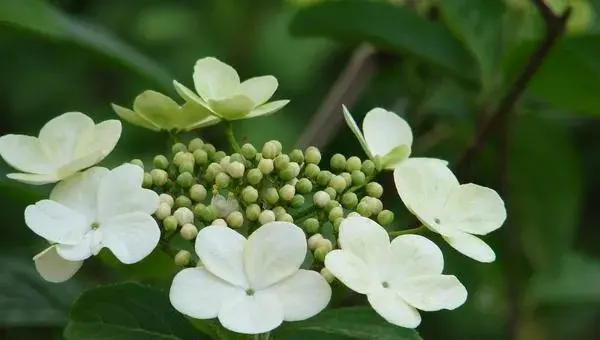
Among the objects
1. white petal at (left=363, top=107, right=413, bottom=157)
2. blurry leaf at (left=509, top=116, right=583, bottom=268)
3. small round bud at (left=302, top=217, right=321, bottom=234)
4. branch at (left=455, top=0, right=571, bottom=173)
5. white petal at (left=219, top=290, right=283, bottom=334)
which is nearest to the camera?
white petal at (left=219, top=290, right=283, bottom=334)

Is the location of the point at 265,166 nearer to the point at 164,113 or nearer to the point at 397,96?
the point at 164,113

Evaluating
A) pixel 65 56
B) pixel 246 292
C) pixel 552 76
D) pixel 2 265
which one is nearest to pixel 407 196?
pixel 246 292

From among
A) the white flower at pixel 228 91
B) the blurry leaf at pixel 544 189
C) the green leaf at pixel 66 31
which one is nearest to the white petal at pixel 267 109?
the white flower at pixel 228 91

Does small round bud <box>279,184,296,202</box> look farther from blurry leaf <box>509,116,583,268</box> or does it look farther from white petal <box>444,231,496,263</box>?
blurry leaf <box>509,116,583,268</box>

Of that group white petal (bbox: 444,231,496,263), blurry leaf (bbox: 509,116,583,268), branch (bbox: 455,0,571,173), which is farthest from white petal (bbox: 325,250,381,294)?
blurry leaf (bbox: 509,116,583,268)

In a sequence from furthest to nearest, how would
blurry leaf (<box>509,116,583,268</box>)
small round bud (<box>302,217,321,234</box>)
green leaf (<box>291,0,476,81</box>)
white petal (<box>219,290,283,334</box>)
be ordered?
blurry leaf (<box>509,116,583,268</box>) < green leaf (<box>291,0,476,81</box>) < small round bud (<box>302,217,321,234</box>) < white petal (<box>219,290,283,334</box>)

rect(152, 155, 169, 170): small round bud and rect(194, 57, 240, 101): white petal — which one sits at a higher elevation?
rect(194, 57, 240, 101): white petal

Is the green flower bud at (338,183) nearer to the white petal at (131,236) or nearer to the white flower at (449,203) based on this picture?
the white flower at (449,203)
